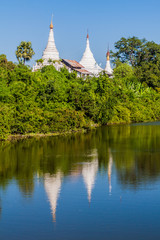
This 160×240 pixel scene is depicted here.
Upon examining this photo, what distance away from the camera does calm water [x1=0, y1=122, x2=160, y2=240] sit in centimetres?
1136

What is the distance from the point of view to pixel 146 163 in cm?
2075

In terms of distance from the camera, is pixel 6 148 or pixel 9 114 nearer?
pixel 6 148

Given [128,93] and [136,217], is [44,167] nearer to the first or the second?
[136,217]

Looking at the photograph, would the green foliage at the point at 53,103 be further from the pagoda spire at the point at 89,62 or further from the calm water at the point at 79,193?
the pagoda spire at the point at 89,62

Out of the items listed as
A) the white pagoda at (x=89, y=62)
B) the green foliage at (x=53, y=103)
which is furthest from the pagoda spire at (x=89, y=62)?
the green foliage at (x=53, y=103)

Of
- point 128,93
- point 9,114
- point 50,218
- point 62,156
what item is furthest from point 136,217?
point 128,93

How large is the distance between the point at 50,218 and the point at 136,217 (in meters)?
2.40

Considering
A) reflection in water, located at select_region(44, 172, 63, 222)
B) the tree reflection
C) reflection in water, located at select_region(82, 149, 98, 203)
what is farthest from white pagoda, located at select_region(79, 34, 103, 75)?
reflection in water, located at select_region(44, 172, 63, 222)

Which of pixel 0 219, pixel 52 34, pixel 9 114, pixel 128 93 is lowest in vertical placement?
pixel 0 219

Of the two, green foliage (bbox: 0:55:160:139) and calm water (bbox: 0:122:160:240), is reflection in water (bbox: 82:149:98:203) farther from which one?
green foliage (bbox: 0:55:160:139)

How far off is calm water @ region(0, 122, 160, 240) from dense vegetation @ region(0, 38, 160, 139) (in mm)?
6036

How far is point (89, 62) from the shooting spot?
86938 millimetres

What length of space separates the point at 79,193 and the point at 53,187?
1.39m

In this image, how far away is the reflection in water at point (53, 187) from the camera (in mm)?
13542
